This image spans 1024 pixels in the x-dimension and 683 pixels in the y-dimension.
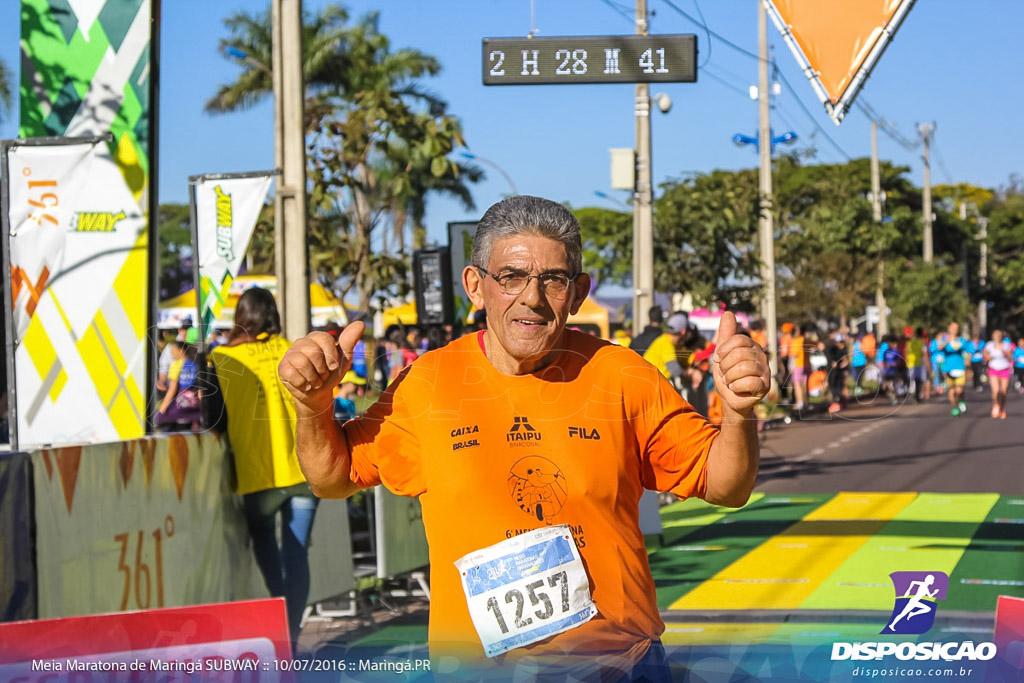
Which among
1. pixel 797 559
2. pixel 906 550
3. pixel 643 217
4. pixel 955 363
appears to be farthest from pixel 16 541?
pixel 955 363

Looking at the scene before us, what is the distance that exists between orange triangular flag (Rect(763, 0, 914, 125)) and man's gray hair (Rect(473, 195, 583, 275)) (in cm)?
467

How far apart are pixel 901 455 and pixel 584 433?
53.2 feet

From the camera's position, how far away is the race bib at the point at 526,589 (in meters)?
2.71

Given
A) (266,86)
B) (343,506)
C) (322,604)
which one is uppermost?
(266,86)

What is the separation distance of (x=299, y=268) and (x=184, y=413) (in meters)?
2.08

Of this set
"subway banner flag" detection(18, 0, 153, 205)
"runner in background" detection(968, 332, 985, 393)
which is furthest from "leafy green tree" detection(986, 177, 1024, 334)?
Result: "subway banner flag" detection(18, 0, 153, 205)

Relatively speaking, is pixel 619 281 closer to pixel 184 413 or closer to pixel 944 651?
pixel 184 413

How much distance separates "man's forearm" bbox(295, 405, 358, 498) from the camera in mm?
2822

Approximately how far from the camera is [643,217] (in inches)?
652

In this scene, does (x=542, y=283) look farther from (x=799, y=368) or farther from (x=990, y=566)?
(x=990, y=566)

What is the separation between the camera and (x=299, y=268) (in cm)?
973

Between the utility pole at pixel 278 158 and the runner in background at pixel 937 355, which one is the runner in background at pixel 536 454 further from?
the runner in background at pixel 937 355

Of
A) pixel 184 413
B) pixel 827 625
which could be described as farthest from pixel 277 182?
pixel 827 625

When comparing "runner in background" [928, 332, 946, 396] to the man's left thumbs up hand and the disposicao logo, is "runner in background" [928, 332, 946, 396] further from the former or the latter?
the man's left thumbs up hand
